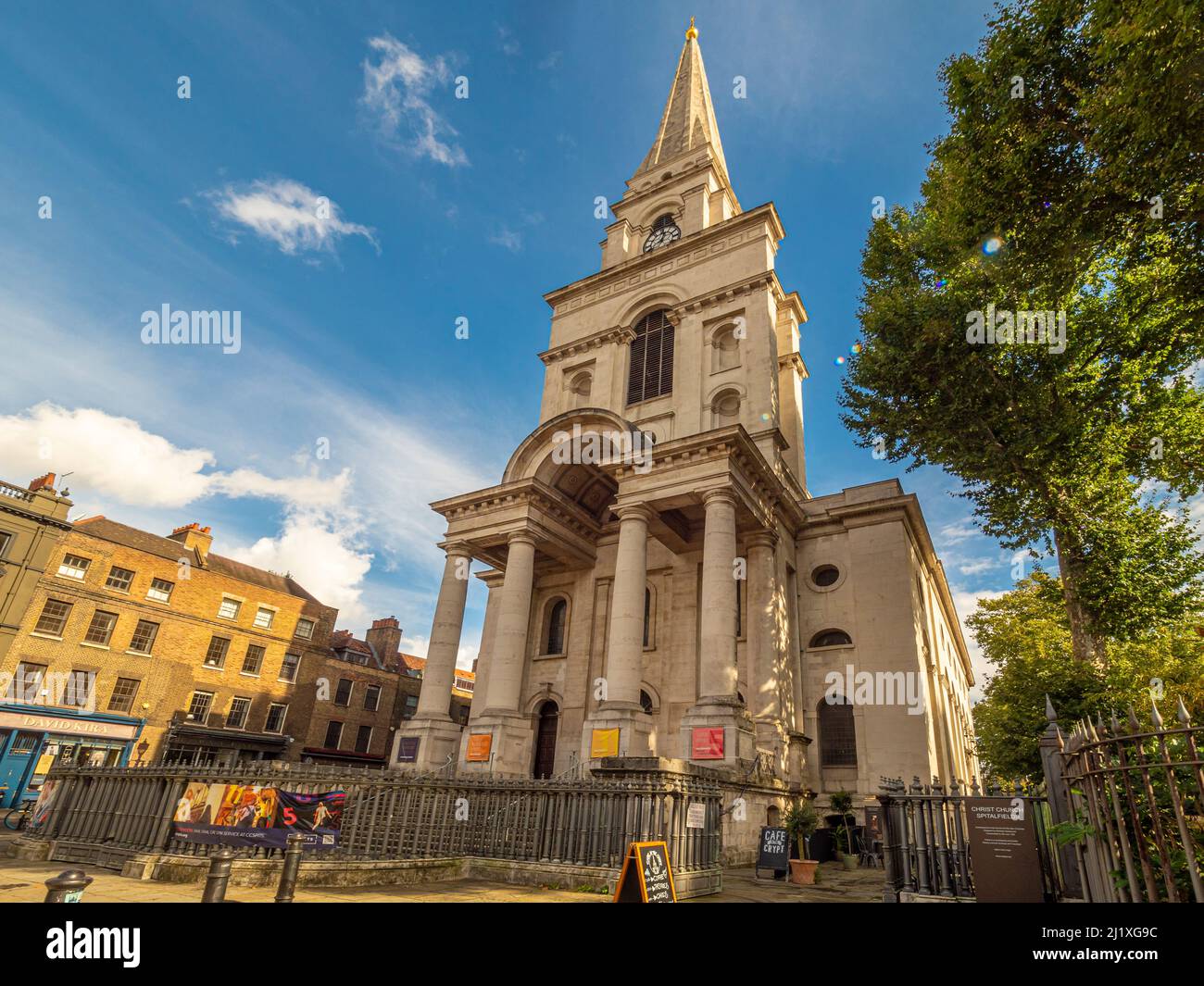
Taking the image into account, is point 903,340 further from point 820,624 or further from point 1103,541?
point 820,624

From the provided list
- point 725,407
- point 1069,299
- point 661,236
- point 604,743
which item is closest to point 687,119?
point 661,236

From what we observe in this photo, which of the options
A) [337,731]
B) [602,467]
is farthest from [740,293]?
[337,731]

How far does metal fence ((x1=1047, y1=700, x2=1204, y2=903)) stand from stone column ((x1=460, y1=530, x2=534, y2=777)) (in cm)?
1671

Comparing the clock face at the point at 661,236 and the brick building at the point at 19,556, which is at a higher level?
the clock face at the point at 661,236

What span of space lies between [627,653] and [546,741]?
8613mm

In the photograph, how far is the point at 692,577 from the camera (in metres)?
24.9

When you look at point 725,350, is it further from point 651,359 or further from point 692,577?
point 692,577

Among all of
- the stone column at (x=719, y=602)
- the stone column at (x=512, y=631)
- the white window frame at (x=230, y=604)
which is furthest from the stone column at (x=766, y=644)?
the white window frame at (x=230, y=604)

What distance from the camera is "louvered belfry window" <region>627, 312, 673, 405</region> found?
29641mm

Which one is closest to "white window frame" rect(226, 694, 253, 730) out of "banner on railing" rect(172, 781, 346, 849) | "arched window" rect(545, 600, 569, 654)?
"arched window" rect(545, 600, 569, 654)

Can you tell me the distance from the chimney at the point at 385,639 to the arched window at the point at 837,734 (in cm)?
3082

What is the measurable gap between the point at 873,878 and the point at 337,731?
1265 inches

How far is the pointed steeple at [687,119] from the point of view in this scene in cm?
3944

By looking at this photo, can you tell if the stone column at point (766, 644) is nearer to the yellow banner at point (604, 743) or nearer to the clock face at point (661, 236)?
the yellow banner at point (604, 743)
